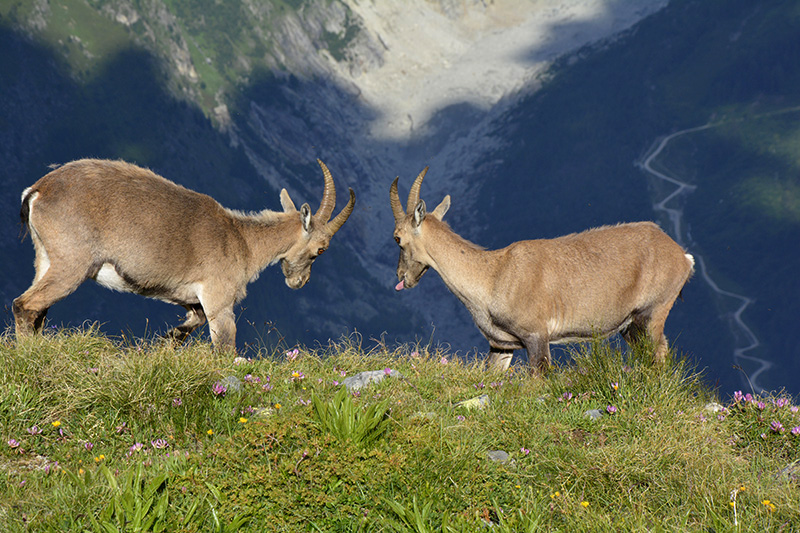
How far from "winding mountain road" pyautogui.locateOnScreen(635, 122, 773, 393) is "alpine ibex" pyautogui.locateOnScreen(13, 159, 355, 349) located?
86206mm

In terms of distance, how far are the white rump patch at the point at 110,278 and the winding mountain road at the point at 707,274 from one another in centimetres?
8767

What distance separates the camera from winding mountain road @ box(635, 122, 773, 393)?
102m

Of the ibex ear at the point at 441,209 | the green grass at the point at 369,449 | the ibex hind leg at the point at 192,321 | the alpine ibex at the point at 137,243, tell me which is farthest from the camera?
the ibex ear at the point at 441,209

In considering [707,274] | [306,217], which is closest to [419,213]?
Answer: [306,217]

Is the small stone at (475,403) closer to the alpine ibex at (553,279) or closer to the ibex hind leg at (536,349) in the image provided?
the ibex hind leg at (536,349)

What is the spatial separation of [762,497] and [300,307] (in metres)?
117

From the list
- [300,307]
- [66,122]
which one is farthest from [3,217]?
[300,307]

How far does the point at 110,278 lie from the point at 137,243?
66 centimetres

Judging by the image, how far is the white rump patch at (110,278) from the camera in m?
10.8

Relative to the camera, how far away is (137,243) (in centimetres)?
1088

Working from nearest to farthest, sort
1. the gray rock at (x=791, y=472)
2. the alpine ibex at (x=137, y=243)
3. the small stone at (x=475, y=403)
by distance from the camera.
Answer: the gray rock at (x=791, y=472)
the small stone at (x=475, y=403)
the alpine ibex at (x=137, y=243)

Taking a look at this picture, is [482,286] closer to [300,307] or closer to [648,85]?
[300,307]

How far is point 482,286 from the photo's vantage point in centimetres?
1178

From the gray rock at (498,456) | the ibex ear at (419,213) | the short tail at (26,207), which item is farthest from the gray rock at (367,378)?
the short tail at (26,207)
